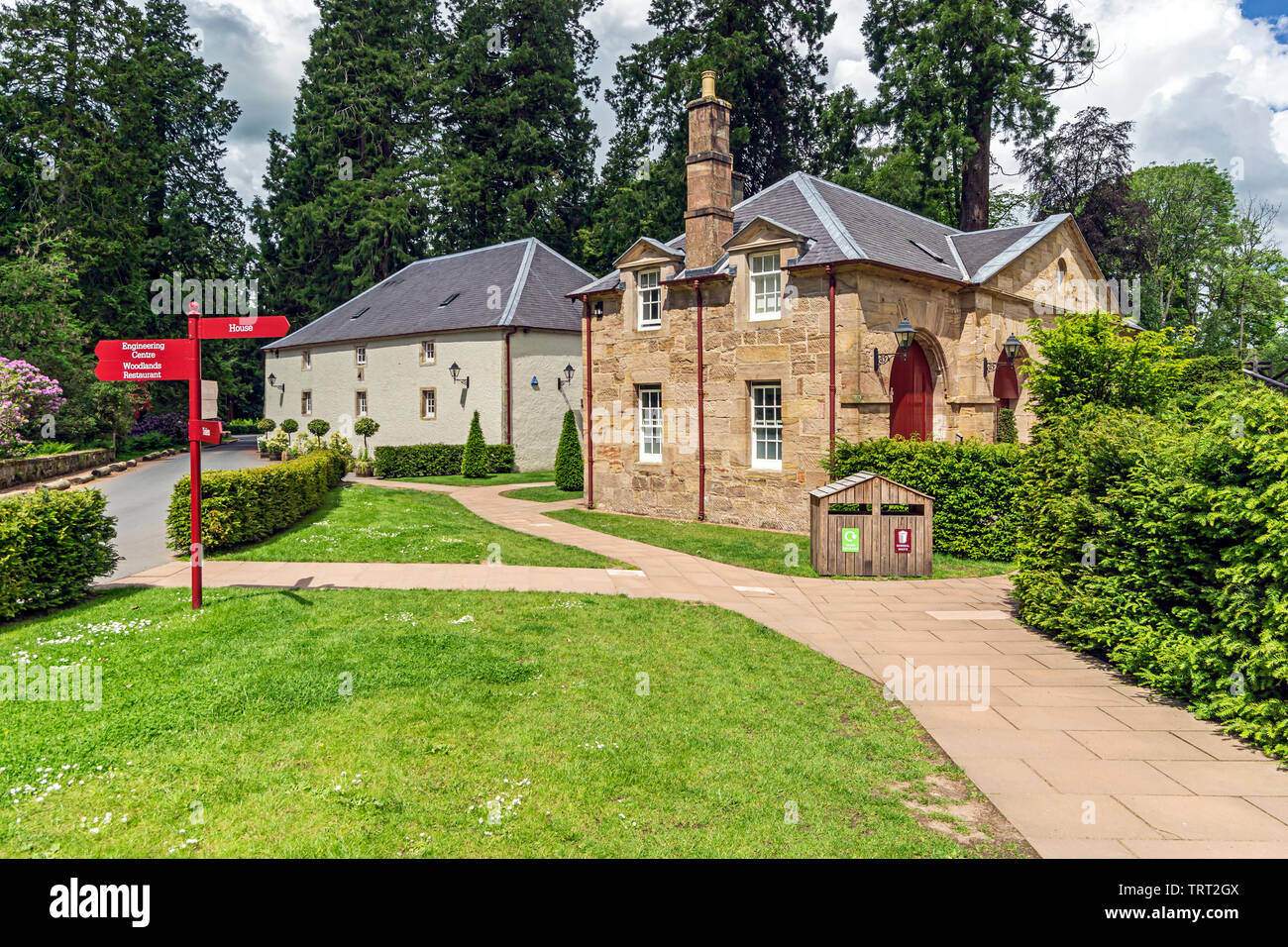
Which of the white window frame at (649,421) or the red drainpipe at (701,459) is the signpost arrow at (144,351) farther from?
the white window frame at (649,421)

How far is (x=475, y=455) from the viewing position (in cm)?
3056

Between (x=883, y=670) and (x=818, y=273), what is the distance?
11368mm

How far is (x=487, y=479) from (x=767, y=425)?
1448 cm

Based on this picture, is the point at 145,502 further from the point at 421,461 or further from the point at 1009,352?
the point at 1009,352

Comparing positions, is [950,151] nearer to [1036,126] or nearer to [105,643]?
[1036,126]

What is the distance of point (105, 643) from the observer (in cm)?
783

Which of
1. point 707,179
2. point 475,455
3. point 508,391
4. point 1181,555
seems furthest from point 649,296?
point 1181,555

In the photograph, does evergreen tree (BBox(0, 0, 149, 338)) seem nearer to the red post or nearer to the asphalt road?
the asphalt road

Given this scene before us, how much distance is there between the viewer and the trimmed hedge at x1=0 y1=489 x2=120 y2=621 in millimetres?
8922

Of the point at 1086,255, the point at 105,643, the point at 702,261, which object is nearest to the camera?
the point at 105,643

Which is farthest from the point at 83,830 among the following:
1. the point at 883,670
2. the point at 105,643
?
the point at 883,670

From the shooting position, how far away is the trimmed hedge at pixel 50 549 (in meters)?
8.92

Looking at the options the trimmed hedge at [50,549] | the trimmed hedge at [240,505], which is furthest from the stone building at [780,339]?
the trimmed hedge at [50,549]

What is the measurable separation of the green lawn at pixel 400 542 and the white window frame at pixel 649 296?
6908 millimetres
